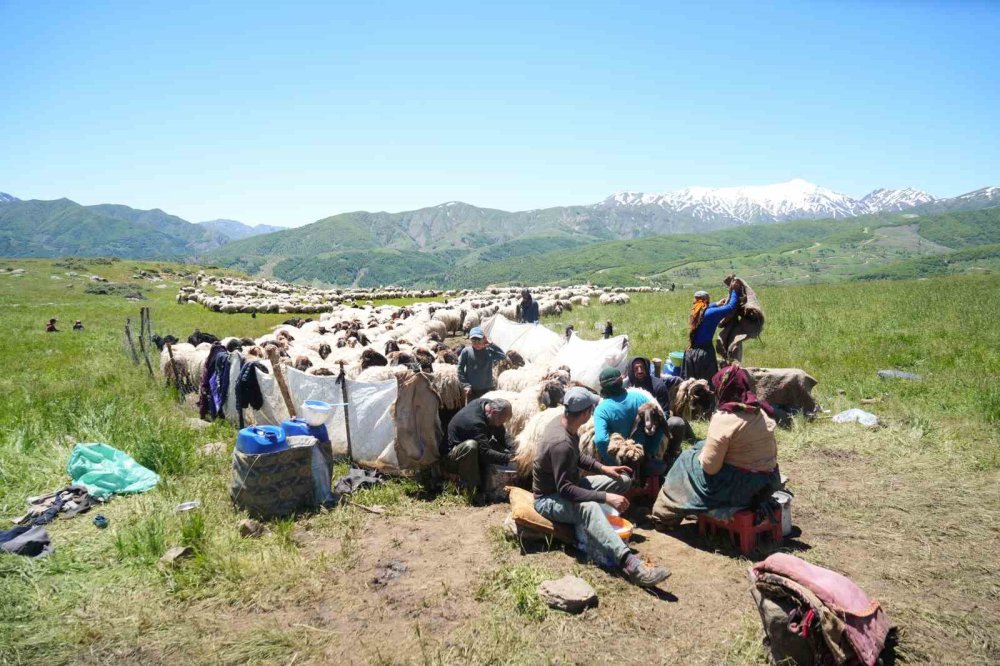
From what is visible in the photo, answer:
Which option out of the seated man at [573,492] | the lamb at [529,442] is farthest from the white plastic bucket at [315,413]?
the seated man at [573,492]

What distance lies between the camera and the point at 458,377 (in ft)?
28.2

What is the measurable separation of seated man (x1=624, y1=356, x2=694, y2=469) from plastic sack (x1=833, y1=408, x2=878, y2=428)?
102 inches

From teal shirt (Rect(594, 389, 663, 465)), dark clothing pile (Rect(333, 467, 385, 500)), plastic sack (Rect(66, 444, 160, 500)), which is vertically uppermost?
teal shirt (Rect(594, 389, 663, 465))

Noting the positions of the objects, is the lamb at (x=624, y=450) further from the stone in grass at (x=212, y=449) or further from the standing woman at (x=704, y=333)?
the stone in grass at (x=212, y=449)

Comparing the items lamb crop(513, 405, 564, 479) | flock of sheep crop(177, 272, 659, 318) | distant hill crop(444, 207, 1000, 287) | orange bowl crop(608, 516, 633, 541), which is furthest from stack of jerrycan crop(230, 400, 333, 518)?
distant hill crop(444, 207, 1000, 287)

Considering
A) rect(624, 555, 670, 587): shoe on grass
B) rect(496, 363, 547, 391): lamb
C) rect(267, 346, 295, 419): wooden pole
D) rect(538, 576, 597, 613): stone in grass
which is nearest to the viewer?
rect(538, 576, 597, 613): stone in grass

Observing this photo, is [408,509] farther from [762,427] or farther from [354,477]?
[762,427]

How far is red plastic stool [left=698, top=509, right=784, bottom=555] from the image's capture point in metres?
5.06

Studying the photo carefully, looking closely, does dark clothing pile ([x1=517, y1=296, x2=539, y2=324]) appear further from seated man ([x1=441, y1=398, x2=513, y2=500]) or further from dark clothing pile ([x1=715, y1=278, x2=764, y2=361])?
seated man ([x1=441, y1=398, x2=513, y2=500])

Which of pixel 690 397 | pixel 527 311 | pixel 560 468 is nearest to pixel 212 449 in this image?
pixel 560 468

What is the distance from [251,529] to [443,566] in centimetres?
210

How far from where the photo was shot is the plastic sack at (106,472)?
6.72 m

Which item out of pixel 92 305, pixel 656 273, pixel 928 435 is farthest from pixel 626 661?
pixel 656 273

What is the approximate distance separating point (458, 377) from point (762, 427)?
186 inches
